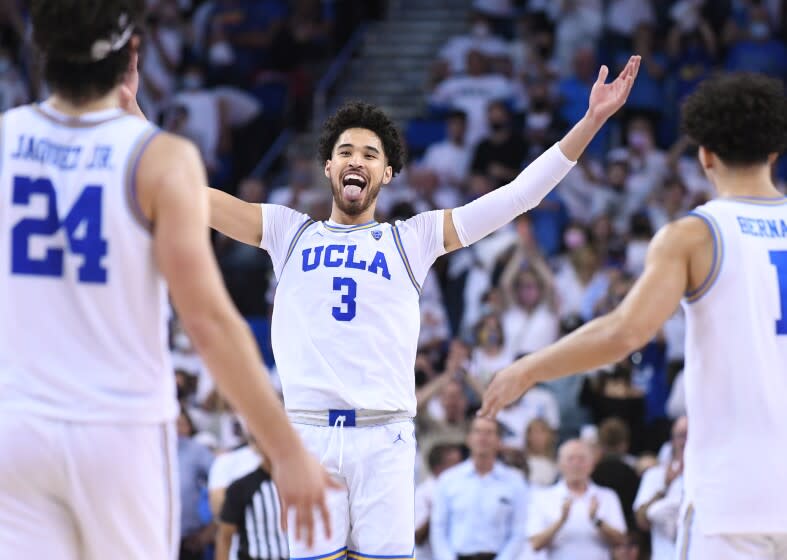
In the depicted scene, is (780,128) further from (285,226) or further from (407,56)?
(407,56)

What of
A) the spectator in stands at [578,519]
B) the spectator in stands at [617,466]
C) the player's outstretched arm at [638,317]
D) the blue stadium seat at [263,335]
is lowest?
the spectator in stands at [578,519]

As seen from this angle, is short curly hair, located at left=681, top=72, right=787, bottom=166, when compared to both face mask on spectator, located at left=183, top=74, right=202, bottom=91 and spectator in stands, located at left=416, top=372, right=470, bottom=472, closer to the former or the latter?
spectator in stands, located at left=416, top=372, right=470, bottom=472

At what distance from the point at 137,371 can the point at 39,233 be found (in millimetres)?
538

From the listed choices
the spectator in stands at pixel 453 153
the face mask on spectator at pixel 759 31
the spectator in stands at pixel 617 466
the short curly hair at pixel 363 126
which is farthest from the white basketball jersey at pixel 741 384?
the face mask on spectator at pixel 759 31

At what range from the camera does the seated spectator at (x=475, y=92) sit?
664 inches

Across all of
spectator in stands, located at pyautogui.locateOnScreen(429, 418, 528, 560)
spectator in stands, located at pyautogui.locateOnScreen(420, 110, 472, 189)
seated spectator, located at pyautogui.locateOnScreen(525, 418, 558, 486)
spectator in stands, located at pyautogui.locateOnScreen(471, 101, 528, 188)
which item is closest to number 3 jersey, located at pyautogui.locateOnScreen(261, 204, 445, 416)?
spectator in stands, located at pyautogui.locateOnScreen(429, 418, 528, 560)

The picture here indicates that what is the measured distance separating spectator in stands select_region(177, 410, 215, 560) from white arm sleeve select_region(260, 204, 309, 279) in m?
4.68

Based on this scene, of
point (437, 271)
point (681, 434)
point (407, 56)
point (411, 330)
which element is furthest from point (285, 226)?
point (407, 56)

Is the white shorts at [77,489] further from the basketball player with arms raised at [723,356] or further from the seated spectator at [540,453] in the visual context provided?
the seated spectator at [540,453]

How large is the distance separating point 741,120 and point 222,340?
2.16m

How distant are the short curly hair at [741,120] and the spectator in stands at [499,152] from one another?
10.6 m

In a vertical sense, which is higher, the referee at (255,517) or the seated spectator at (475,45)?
the seated spectator at (475,45)

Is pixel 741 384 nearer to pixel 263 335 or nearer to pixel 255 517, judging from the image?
pixel 255 517

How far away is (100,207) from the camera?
13.0ft
